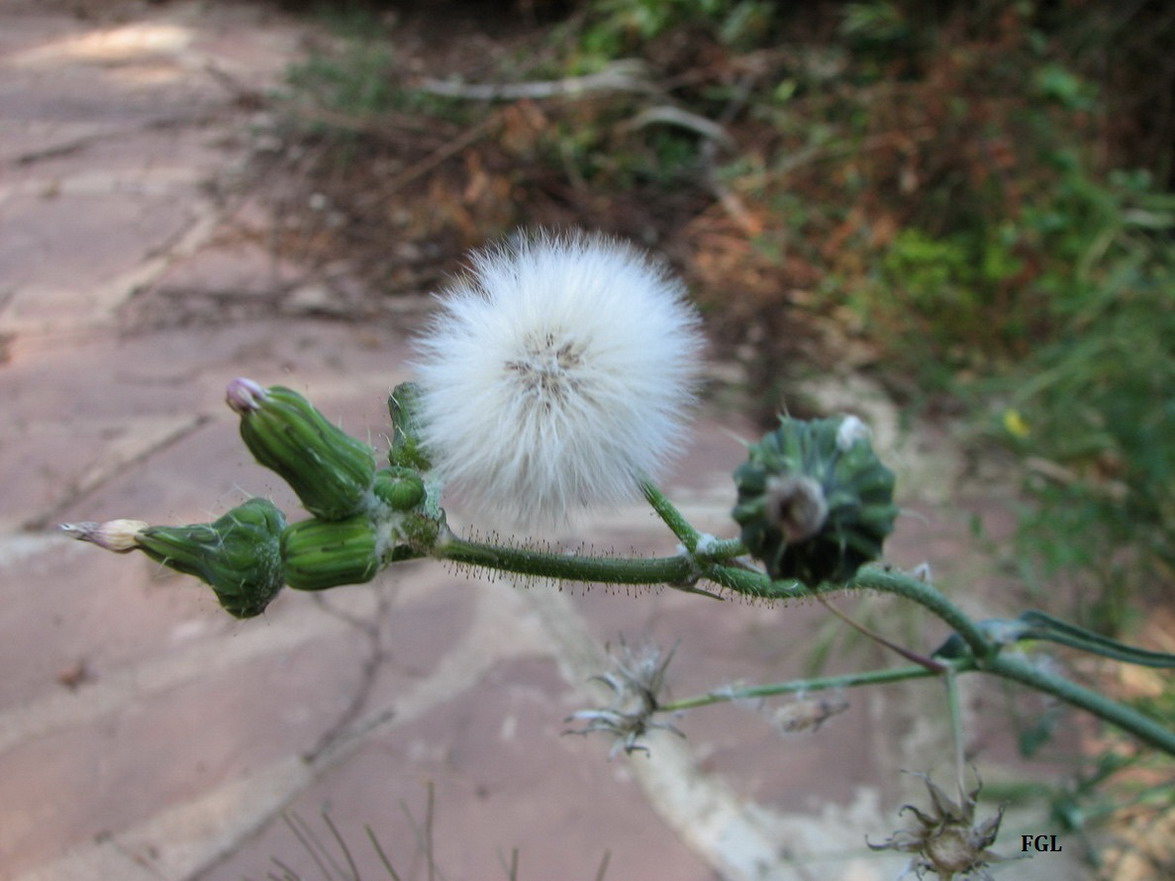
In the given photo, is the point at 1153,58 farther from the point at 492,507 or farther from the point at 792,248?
the point at 492,507

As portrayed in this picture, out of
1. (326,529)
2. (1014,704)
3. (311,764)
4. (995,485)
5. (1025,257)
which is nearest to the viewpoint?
(326,529)

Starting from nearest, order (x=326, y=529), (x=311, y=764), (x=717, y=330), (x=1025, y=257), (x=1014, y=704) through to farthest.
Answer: (x=326, y=529) < (x=311, y=764) < (x=1014, y=704) < (x=717, y=330) < (x=1025, y=257)

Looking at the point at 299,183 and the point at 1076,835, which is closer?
the point at 1076,835

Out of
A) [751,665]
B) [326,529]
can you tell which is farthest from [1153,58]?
[326,529]

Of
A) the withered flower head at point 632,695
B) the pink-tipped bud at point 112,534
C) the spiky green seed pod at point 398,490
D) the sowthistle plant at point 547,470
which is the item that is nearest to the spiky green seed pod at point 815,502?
the sowthistle plant at point 547,470

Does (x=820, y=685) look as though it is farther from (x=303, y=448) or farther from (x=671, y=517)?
(x=303, y=448)

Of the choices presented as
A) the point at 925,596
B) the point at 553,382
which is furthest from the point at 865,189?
the point at 553,382

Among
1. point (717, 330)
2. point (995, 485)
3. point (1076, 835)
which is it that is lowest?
point (1076, 835)

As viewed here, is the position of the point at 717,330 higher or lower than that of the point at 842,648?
higher
